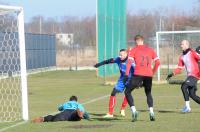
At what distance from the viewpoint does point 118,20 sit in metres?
50.0

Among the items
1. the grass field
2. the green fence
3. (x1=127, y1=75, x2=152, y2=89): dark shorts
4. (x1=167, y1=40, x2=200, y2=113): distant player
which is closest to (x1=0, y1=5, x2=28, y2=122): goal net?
the grass field

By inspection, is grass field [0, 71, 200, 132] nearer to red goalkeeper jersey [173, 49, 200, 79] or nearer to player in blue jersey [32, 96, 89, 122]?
player in blue jersey [32, 96, 89, 122]

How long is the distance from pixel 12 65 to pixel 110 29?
2703cm

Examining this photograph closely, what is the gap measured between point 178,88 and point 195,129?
1656 cm

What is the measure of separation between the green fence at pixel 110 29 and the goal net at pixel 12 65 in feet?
62.1

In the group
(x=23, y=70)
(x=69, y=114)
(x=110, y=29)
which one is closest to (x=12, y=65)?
(x=23, y=70)

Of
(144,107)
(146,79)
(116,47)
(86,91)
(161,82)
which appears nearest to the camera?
(146,79)

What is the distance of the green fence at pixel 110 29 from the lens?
44469 millimetres

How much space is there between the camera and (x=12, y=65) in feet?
67.2

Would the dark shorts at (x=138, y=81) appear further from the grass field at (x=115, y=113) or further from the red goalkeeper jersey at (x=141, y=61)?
the grass field at (x=115, y=113)

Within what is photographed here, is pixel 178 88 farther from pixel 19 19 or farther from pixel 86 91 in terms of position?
pixel 19 19

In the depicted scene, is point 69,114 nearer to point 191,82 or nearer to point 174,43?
point 191,82

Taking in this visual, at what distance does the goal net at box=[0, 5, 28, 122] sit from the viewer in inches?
631

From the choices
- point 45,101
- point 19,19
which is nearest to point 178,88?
point 45,101
